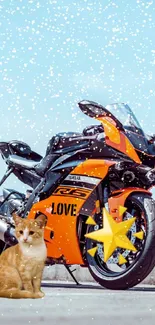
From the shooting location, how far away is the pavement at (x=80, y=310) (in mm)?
3840

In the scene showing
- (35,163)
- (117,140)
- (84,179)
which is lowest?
(84,179)

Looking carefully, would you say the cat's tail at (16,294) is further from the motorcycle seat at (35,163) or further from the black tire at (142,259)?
the motorcycle seat at (35,163)

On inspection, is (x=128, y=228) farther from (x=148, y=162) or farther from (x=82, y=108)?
(x=82, y=108)

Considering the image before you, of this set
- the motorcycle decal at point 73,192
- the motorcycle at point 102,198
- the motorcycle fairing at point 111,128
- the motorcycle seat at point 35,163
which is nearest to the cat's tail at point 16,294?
the motorcycle at point 102,198

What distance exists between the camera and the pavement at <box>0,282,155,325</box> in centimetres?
384

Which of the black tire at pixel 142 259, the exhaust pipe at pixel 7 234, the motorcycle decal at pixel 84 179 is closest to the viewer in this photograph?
the black tire at pixel 142 259

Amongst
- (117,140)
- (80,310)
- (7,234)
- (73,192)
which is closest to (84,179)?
(73,192)

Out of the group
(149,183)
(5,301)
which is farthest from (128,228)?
(5,301)

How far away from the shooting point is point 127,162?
18.7 ft

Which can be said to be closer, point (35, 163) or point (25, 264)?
point (25, 264)

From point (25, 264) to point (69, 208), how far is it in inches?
39.0

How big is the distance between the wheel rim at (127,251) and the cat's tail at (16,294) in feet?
3.09

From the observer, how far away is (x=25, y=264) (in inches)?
199

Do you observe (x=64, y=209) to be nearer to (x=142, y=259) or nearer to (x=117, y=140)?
(x=117, y=140)
